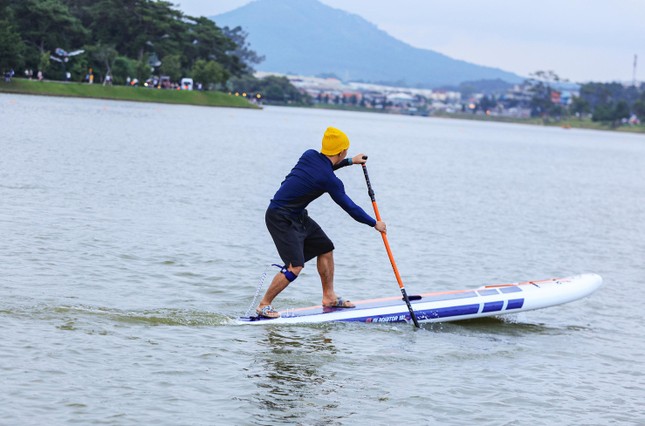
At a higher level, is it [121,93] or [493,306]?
[121,93]

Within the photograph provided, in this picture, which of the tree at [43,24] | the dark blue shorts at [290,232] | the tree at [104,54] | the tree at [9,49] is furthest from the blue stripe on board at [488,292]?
the tree at [104,54]

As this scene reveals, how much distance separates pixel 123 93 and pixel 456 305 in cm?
12445

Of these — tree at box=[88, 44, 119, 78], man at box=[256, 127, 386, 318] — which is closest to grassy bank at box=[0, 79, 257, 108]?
tree at box=[88, 44, 119, 78]

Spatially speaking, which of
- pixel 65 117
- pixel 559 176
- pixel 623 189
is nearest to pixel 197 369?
pixel 623 189

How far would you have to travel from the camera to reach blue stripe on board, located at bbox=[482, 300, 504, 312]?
15.4 meters

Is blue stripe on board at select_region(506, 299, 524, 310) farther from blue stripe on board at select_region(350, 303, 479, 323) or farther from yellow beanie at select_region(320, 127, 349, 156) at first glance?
yellow beanie at select_region(320, 127, 349, 156)

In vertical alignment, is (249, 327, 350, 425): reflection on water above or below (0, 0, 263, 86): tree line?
below

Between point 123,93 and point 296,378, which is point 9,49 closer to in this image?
point 123,93

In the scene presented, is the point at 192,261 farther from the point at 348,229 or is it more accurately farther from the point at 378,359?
the point at 348,229

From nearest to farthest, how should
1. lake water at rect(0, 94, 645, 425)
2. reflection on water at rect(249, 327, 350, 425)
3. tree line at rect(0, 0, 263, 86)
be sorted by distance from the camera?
reflection on water at rect(249, 327, 350, 425), lake water at rect(0, 94, 645, 425), tree line at rect(0, 0, 263, 86)

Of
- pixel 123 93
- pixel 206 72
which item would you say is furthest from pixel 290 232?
pixel 206 72

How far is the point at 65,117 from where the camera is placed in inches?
2842

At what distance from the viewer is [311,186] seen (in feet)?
42.9

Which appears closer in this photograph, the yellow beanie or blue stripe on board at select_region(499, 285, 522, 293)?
the yellow beanie
